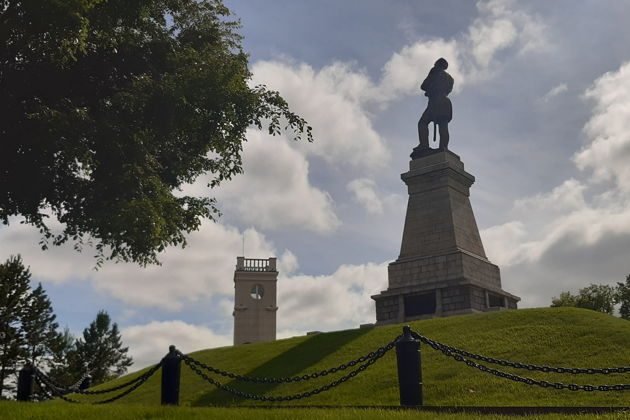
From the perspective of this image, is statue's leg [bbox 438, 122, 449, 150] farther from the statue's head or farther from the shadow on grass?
the shadow on grass

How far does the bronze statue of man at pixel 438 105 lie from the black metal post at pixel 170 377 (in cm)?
2388

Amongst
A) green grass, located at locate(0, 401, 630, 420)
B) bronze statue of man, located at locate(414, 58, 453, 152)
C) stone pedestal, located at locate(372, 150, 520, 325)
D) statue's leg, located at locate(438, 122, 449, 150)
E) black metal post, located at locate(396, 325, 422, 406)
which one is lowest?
green grass, located at locate(0, 401, 630, 420)

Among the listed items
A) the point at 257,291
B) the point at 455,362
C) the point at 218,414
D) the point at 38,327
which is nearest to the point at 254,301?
the point at 257,291

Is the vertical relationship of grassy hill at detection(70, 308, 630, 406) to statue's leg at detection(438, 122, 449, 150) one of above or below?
below

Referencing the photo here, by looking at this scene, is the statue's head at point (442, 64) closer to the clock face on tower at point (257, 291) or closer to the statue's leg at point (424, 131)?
the statue's leg at point (424, 131)

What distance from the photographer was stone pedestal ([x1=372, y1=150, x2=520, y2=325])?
29391mm

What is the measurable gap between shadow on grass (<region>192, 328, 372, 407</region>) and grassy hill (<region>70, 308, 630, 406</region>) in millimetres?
40

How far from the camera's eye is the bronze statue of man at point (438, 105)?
1368 inches

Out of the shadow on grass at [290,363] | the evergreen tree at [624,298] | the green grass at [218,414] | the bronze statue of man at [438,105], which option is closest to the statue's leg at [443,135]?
the bronze statue of man at [438,105]

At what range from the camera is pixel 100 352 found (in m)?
60.6

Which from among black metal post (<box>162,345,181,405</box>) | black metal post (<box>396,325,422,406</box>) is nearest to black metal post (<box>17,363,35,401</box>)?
black metal post (<box>162,345,181,405</box>)

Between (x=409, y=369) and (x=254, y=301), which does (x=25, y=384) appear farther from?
(x=254, y=301)

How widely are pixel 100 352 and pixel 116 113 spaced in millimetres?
47632

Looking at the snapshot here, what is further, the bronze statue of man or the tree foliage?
the tree foliage
